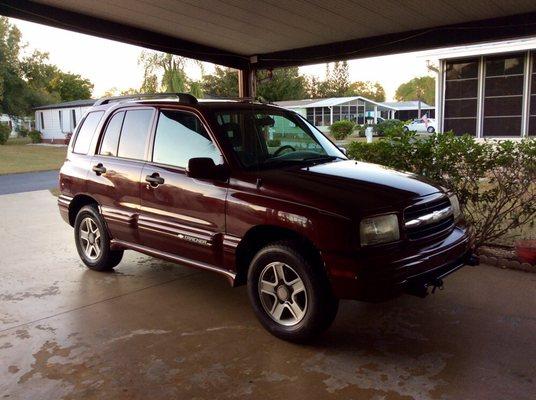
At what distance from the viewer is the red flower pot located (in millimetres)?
5395

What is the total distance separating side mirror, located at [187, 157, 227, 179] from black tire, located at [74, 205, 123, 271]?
74.5 inches

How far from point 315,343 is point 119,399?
1.52m

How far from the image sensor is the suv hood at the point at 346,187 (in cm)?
357

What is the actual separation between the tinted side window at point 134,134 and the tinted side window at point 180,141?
0.21m

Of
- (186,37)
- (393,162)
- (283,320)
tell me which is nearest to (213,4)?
(186,37)

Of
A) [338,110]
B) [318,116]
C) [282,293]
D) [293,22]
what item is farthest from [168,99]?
[338,110]

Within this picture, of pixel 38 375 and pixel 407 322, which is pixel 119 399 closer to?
pixel 38 375


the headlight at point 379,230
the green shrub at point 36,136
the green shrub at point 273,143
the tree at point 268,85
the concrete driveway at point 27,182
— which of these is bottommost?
the concrete driveway at point 27,182

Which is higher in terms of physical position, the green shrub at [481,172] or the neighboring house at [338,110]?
the neighboring house at [338,110]

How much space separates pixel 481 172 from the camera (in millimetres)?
5625

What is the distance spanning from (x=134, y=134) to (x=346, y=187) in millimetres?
2471

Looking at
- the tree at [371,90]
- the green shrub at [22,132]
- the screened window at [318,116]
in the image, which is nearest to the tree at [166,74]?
the screened window at [318,116]

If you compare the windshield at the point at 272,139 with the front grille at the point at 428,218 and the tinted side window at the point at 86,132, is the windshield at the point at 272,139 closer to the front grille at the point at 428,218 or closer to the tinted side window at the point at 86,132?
the front grille at the point at 428,218

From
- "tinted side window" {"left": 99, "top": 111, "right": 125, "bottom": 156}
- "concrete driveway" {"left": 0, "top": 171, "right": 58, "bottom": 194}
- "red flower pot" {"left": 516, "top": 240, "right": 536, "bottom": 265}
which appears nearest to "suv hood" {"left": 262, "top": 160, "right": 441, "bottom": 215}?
"red flower pot" {"left": 516, "top": 240, "right": 536, "bottom": 265}
